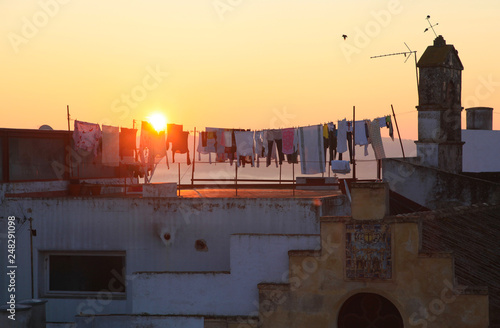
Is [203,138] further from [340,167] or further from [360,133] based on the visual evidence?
[360,133]

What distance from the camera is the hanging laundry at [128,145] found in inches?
1281

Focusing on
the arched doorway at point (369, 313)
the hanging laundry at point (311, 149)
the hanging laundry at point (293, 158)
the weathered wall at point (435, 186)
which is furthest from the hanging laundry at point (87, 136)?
the arched doorway at point (369, 313)

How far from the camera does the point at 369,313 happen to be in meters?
19.8

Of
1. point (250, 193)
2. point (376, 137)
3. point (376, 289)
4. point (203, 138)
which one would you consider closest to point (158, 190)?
point (250, 193)

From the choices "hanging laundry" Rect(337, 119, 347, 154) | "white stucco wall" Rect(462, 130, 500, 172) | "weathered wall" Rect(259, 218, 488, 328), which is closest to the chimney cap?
"hanging laundry" Rect(337, 119, 347, 154)

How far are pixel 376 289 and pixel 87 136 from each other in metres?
15.5

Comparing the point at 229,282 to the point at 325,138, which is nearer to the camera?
the point at 229,282

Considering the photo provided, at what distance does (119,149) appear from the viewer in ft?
106

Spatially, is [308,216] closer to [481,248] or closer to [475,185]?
[481,248]

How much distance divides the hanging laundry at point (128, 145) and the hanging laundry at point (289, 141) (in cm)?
645

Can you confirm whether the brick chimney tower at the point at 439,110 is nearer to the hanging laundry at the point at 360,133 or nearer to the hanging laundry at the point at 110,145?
the hanging laundry at the point at 360,133

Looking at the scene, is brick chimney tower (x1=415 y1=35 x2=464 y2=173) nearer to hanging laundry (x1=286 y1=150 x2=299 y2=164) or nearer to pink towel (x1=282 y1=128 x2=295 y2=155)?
hanging laundry (x1=286 y1=150 x2=299 y2=164)

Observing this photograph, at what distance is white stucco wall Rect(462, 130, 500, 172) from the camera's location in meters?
48.0

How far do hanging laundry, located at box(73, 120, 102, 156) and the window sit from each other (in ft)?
18.5
